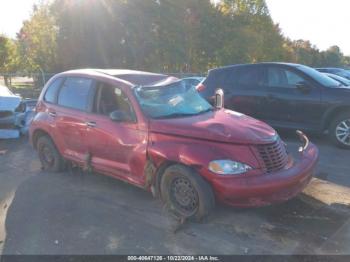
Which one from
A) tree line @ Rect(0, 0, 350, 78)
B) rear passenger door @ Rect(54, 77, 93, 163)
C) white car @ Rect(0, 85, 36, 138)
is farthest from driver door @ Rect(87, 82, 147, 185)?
tree line @ Rect(0, 0, 350, 78)

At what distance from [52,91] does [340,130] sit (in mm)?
5324

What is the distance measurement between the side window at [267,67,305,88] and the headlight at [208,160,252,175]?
15.0 feet

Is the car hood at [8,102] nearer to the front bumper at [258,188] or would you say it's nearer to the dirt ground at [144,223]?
the dirt ground at [144,223]

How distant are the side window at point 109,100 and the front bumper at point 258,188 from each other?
66.2 inches

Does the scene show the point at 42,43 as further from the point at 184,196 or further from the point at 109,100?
the point at 184,196

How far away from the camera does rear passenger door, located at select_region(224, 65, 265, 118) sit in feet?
29.0

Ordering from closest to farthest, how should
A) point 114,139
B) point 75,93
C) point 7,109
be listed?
point 114,139 < point 75,93 < point 7,109

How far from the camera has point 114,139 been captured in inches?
206

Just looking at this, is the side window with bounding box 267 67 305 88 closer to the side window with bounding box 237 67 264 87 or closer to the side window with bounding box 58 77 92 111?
the side window with bounding box 237 67 264 87

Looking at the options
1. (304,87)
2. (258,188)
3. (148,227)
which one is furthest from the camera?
(304,87)

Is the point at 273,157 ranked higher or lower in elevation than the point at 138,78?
lower

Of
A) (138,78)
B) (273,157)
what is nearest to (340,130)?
(273,157)

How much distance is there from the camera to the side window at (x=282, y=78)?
838 cm

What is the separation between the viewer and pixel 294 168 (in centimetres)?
473
